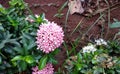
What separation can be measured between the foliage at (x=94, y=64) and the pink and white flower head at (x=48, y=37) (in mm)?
262

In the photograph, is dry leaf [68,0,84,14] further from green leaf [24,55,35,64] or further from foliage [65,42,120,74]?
green leaf [24,55,35,64]

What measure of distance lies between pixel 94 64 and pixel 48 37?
17.7 inches

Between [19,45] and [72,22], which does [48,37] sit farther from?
[72,22]

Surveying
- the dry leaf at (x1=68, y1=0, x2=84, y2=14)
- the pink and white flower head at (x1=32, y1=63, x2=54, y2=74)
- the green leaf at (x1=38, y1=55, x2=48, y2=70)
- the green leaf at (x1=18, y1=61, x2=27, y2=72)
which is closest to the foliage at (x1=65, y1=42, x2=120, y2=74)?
the pink and white flower head at (x1=32, y1=63, x2=54, y2=74)

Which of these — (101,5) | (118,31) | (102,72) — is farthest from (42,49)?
(101,5)

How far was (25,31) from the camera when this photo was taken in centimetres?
271

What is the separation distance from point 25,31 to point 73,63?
0.47 meters

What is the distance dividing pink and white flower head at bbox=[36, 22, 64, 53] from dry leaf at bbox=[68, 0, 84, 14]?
1024mm

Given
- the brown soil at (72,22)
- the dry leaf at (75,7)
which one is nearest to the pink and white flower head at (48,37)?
the brown soil at (72,22)

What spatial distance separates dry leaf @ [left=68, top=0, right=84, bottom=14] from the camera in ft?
11.8

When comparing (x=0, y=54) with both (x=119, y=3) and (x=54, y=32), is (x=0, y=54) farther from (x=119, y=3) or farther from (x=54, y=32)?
(x=119, y=3)

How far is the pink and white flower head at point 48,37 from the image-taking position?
255 centimetres

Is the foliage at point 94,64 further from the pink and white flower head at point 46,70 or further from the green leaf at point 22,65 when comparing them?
the green leaf at point 22,65

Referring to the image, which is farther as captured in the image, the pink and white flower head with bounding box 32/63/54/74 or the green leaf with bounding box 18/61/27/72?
the pink and white flower head with bounding box 32/63/54/74
